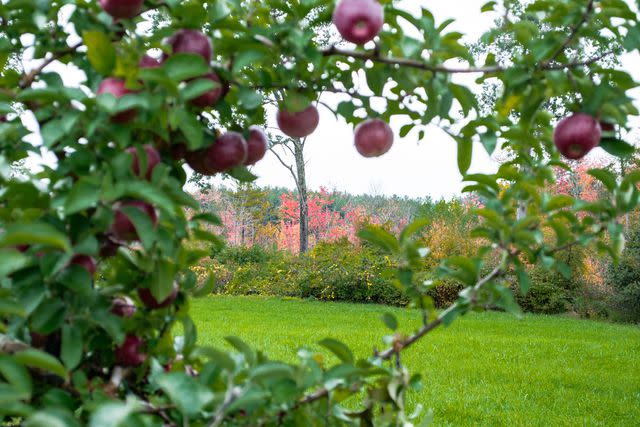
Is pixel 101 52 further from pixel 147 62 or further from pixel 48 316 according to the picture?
pixel 48 316

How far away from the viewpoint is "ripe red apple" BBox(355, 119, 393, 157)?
4.01 ft

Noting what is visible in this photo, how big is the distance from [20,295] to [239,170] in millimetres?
441

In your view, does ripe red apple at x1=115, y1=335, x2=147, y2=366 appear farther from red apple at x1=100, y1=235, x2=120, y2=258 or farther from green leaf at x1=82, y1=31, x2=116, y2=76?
green leaf at x1=82, y1=31, x2=116, y2=76

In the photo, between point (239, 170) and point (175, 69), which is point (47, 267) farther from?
point (239, 170)

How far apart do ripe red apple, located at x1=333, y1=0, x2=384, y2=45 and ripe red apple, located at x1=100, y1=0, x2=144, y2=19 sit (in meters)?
0.30

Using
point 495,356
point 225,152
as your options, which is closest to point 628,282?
point 495,356

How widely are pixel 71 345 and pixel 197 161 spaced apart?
1.18 ft

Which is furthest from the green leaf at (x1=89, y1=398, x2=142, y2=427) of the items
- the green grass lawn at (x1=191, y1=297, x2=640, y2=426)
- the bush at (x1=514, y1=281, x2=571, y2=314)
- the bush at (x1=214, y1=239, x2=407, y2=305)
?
the bush at (x1=514, y1=281, x2=571, y2=314)

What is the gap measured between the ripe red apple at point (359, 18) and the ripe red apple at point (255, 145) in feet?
0.94

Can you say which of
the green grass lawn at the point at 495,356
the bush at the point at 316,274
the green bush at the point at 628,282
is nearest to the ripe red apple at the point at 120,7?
the green grass lawn at the point at 495,356

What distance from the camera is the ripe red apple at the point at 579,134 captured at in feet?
3.32

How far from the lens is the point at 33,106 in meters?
1.07

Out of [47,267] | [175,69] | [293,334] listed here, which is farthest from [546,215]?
[293,334]

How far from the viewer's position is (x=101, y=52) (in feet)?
2.85
